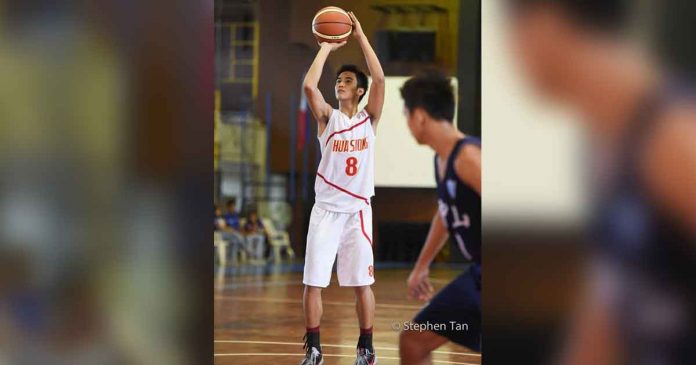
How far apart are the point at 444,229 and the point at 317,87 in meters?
1.02

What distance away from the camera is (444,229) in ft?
15.2

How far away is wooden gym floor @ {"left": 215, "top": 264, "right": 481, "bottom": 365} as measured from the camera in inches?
181

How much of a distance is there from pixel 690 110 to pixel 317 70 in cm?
191

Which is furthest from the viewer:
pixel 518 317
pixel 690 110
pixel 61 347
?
pixel 61 347

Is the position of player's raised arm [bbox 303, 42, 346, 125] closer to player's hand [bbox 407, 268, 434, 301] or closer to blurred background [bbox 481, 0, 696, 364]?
blurred background [bbox 481, 0, 696, 364]

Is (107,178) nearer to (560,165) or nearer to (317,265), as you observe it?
(317,265)

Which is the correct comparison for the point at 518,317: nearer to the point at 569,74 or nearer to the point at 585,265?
the point at 585,265

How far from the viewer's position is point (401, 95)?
462 cm

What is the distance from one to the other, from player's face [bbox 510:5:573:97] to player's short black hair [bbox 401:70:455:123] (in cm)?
41

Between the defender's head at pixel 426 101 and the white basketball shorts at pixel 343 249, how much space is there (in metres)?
0.52

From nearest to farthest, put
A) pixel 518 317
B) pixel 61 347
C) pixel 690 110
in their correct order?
pixel 690 110
pixel 518 317
pixel 61 347

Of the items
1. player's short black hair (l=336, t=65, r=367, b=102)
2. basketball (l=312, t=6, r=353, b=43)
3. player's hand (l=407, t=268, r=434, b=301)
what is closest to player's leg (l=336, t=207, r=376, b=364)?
player's hand (l=407, t=268, r=434, b=301)

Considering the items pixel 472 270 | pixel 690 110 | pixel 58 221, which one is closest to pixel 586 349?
pixel 472 270

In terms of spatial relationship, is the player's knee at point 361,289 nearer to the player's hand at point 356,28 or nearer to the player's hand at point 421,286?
the player's hand at point 421,286
